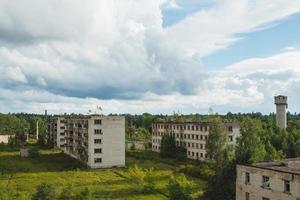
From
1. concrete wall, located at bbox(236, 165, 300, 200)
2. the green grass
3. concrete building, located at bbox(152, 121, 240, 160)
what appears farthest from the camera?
concrete building, located at bbox(152, 121, 240, 160)

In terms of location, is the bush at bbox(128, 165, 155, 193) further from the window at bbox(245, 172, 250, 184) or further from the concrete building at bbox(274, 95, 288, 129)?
the concrete building at bbox(274, 95, 288, 129)

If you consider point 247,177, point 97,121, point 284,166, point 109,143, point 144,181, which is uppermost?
point 97,121

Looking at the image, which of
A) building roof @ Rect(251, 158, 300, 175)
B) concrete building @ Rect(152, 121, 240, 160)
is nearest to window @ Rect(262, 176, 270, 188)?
building roof @ Rect(251, 158, 300, 175)

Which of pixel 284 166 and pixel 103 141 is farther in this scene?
pixel 103 141

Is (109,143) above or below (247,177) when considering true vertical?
above

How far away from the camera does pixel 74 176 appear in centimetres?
7775

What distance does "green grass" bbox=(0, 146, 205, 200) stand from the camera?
62.8m

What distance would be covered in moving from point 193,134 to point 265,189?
66.5 m

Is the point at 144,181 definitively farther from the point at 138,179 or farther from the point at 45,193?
the point at 45,193

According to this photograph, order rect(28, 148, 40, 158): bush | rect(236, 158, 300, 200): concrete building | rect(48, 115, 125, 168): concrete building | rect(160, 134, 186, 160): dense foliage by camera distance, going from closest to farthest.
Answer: rect(236, 158, 300, 200): concrete building < rect(48, 115, 125, 168): concrete building < rect(28, 148, 40, 158): bush < rect(160, 134, 186, 160): dense foliage

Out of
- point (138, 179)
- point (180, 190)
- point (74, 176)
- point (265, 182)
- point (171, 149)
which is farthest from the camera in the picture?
point (171, 149)

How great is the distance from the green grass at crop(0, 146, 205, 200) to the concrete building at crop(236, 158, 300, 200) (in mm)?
19561

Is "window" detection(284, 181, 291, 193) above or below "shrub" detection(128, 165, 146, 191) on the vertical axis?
above

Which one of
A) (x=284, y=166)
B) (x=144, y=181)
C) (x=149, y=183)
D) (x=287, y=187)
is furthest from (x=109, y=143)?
(x=287, y=187)
